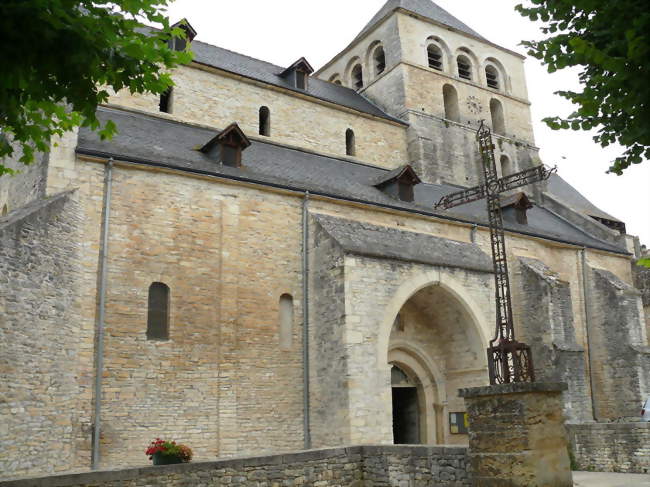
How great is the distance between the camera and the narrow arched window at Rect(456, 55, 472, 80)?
1069 inches

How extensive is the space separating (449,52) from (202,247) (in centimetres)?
1660

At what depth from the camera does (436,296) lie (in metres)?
16.5

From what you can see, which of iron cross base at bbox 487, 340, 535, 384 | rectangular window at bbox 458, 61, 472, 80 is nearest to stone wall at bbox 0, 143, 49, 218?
iron cross base at bbox 487, 340, 535, 384

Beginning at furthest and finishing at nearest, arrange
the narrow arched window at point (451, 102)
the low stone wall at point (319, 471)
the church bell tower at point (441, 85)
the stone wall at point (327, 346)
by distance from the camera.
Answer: the narrow arched window at point (451, 102), the church bell tower at point (441, 85), the stone wall at point (327, 346), the low stone wall at point (319, 471)

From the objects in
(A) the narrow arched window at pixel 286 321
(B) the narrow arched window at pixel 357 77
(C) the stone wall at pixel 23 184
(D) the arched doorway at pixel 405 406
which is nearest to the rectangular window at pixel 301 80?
(B) the narrow arched window at pixel 357 77

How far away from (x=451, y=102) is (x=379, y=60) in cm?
350

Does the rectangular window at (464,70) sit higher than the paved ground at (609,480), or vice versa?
the rectangular window at (464,70)

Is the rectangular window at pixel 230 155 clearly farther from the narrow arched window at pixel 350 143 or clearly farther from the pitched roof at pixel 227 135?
the narrow arched window at pixel 350 143

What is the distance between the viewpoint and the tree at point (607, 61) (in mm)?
5090

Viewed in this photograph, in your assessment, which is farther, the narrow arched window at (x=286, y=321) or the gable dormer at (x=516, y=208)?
the gable dormer at (x=516, y=208)

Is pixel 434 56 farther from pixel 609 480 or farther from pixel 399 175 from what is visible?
pixel 609 480

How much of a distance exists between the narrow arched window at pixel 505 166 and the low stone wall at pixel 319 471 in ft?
57.6

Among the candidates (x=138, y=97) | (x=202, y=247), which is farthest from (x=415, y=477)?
(x=138, y=97)

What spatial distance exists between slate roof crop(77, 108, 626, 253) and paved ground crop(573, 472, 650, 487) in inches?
303
